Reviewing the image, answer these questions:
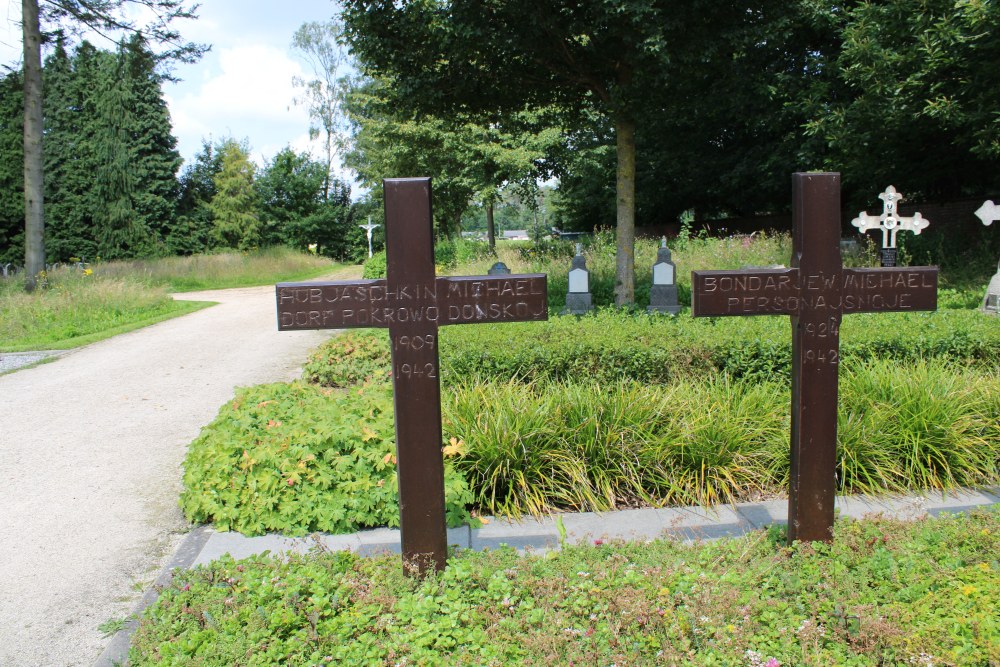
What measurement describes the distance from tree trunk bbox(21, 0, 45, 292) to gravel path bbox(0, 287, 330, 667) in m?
Result: 7.11

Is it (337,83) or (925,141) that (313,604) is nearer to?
(925,141)

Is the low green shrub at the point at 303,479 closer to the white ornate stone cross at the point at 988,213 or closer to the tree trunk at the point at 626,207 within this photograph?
the tree trunk at the point at 626,207

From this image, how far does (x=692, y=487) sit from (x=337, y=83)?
4785 centimetres

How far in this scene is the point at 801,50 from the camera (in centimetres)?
1905

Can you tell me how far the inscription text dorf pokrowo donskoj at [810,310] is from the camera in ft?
10.9

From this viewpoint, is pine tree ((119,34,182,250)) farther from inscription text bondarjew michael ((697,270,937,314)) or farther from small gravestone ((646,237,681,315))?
inscription text bondarjew michael ((697,270,937,314))

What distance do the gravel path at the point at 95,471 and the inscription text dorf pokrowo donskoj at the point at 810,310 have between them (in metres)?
3.06

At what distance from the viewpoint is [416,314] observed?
122 inches

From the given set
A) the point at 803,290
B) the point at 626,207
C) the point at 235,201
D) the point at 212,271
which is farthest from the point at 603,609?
the point at 235,201

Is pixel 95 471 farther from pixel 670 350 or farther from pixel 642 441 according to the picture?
pixel 670 350

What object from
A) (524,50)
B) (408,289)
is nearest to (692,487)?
(408,289)

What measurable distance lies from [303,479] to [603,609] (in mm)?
2069

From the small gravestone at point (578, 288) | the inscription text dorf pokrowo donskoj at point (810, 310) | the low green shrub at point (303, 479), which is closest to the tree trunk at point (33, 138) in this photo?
the small gravestone at point (578, 288)

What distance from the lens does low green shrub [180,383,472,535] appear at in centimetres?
393
